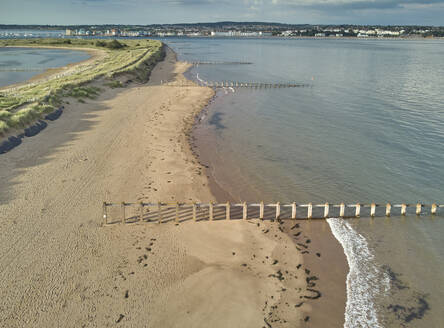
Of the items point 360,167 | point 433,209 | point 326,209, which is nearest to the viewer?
point 326,209

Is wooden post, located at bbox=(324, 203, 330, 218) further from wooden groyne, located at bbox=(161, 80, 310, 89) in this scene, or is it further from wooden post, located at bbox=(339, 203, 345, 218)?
wooden groyne, located at bbox=(161, 80, 310, 89)

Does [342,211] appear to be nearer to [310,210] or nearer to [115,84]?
[310,210]

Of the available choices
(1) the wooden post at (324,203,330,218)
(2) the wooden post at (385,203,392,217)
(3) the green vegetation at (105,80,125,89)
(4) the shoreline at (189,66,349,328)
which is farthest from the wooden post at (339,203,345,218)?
(3) the green vegetation at (105,80,125,89)

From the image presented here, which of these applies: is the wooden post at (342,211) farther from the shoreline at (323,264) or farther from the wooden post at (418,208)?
the wooden post at (418,208)

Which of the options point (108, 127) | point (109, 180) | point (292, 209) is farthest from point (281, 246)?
point (108, 127)

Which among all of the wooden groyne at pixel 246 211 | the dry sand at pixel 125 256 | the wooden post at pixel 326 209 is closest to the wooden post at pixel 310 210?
the wooden groyne at pixel 246 211

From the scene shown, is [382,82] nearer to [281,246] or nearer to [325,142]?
[325,142]

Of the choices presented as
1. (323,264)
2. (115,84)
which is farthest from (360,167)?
(115,84)
